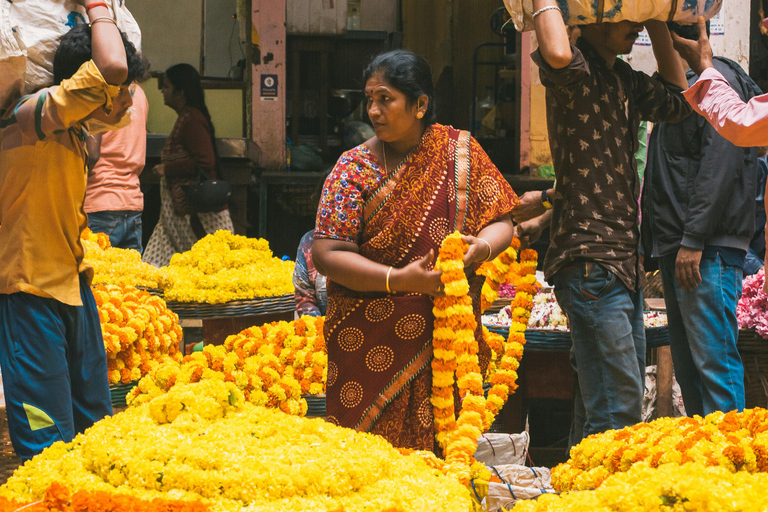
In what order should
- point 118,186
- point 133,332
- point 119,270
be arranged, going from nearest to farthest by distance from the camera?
1. point 133,332
2. point 119,270
3. point 118,186

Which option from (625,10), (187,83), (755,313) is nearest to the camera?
(625,10)

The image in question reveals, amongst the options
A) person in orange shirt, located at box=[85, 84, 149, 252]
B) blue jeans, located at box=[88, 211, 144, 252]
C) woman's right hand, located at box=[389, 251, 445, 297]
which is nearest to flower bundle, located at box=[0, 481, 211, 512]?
woman's right hand, located at box=[389, 251, 445, 297]

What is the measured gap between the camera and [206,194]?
630 cm

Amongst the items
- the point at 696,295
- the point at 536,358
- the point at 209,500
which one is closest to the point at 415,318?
the point at 209,500

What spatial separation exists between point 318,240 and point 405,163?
396mm

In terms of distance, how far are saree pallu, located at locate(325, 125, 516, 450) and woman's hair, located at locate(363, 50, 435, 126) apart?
23 cm

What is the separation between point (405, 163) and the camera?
268 cm

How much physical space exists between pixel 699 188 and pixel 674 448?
6.31ft

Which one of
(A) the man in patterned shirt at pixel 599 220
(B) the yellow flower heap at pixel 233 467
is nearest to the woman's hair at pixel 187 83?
(A) the man in patterned shirt at pixel 599 220

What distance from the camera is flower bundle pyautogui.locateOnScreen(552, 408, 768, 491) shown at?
1.93 metres

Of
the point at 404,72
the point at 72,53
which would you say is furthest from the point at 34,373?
the point at 404,72

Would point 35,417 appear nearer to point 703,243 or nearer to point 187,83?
point 703,243

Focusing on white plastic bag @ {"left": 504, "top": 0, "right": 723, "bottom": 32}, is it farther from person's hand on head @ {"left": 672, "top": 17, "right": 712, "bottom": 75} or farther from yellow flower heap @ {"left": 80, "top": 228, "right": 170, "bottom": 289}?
yellow flower heap @ {"left": 80, "top": 228, "right": 170, "bottom": 289}

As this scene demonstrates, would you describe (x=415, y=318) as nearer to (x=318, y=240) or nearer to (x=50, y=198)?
(x=318, y=240)
